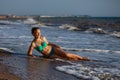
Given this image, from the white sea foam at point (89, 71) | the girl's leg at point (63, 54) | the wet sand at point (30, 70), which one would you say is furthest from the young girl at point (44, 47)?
the white sea foam at point (89, 71)

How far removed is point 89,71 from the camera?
23.5ft

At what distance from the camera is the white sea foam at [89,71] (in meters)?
6.57

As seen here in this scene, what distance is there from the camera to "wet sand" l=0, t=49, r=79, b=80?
20.3 feet

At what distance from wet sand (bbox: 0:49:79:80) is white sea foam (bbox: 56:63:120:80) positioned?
0.24 metres

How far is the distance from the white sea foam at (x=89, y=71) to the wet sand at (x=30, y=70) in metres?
0.24

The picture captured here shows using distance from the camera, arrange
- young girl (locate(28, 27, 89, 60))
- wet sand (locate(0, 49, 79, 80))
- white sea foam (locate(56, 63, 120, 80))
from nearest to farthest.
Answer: wet sand (locate(0, 49, 79, 80)) < white sea foam (locate(56, 63, 120, 80)) < young girl (locate(28, 27, 89, 60))

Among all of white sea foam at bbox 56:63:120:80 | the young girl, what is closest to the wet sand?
white sea foam at bbox 56:63:120:80

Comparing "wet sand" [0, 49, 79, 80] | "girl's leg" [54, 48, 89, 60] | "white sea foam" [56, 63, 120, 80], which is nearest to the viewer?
"wet sand" [0, 49, 79, 80]

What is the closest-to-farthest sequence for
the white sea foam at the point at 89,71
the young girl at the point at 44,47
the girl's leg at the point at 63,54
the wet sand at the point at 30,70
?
the wet sand at the point at 30,70
the white sea foam at the point at 89,71
the girl's leg at the point at 63,54
the young girl at the point at 44,47

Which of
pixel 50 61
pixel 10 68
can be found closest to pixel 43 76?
pixel 10 68

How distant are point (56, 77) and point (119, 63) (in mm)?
2782

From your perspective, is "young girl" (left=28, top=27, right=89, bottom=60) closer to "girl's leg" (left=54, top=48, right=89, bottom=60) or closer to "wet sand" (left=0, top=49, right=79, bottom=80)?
"girl's leg" (left=54, top=48, right=89, bottom=60)

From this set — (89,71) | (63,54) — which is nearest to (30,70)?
(89,71)

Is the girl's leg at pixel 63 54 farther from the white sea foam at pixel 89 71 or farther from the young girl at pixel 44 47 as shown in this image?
the white sea foam at pixel 89 71
